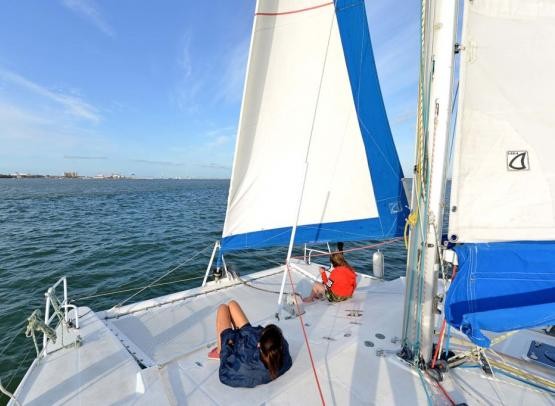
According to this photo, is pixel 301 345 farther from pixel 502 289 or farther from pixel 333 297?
pixel 502 289

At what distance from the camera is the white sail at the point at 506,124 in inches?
92.6

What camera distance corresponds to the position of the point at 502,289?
7.64 ft

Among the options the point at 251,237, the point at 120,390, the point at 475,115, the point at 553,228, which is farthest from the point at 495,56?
the point at 120,390

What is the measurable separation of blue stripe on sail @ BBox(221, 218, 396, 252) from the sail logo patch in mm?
2793

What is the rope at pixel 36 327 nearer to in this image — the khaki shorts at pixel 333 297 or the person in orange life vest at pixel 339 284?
the person in orange life vest at pixel 339 284

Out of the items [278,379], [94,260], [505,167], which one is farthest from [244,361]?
[94,260]

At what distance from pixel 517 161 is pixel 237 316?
118 inches

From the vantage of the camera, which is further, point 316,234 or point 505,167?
point 316,234

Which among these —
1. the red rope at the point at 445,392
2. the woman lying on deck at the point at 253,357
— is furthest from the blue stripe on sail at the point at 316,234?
the red rope at the point at 445,392

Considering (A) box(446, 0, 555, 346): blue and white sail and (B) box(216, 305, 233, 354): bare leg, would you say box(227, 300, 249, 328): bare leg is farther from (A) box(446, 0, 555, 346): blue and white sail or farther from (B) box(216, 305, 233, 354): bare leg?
(A) box(446, 0, 555, 346): blue and white sail

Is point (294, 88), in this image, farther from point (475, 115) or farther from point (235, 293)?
point (235, 293)

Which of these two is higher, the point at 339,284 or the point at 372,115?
the point at 372,115

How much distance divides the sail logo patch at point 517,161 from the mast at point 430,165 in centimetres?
47

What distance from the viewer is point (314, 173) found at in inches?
201
